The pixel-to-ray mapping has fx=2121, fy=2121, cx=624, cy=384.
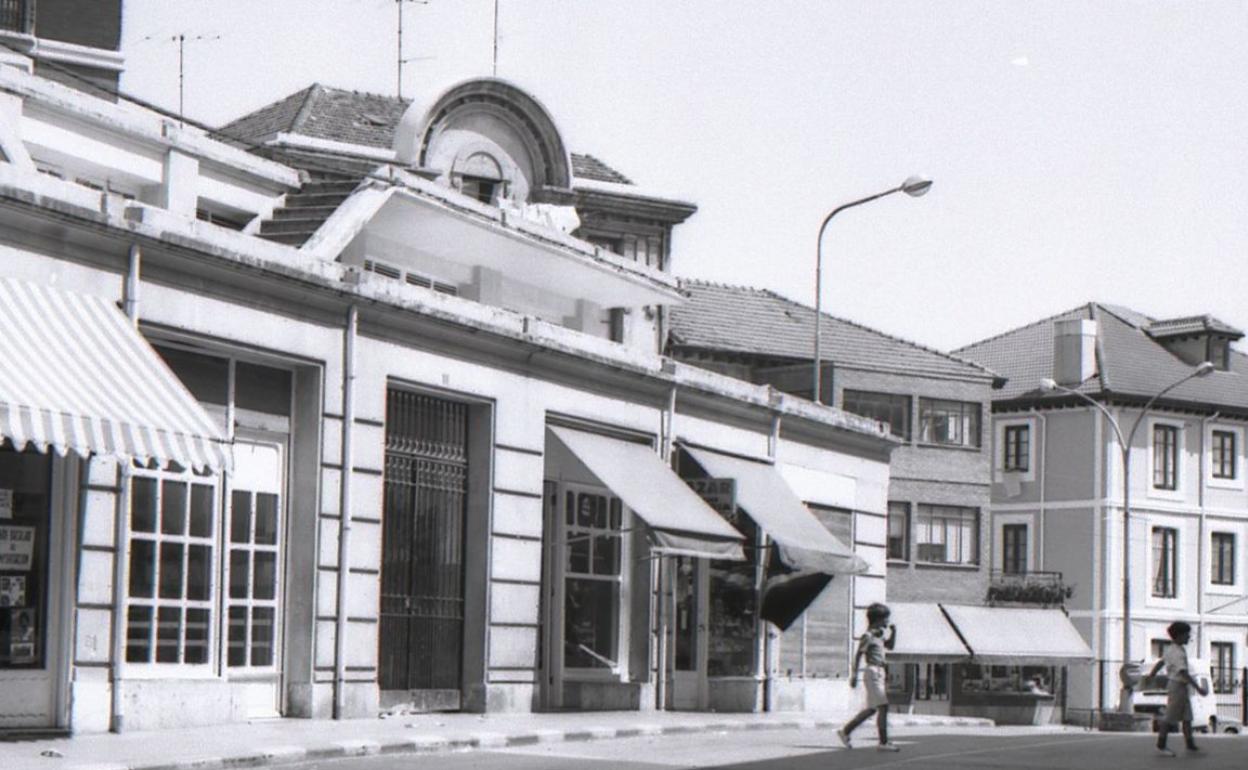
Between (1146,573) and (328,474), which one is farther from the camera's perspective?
(1146,573)

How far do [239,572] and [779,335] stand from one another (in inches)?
1374

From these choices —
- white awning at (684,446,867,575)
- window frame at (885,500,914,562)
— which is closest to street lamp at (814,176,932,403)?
white awning at (684,446,867,575)

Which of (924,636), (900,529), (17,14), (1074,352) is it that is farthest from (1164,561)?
(17,14)

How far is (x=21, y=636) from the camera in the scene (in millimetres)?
18891

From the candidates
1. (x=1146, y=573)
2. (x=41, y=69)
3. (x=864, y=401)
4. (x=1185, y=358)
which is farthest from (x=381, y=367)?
(x=1185, y=358)

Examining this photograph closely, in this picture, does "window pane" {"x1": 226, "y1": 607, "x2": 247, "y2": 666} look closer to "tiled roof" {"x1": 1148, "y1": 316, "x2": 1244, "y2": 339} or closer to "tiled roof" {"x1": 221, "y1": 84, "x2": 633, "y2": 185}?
"tiled roof" {"x1": 221, "y1": 84, "x2": 633, "y2": 185}

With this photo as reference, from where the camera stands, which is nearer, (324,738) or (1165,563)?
(324,738)

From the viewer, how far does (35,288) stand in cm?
1850

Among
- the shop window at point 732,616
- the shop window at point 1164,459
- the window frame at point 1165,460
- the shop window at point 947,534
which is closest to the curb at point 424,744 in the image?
the shop window at point 732,616

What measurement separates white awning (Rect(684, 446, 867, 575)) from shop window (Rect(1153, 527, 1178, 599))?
120ft

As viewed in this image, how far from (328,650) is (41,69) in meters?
13.6

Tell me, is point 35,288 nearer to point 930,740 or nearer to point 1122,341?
point 930,740

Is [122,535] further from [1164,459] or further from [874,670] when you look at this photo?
[1164,459]

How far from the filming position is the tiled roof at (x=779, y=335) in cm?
5366
